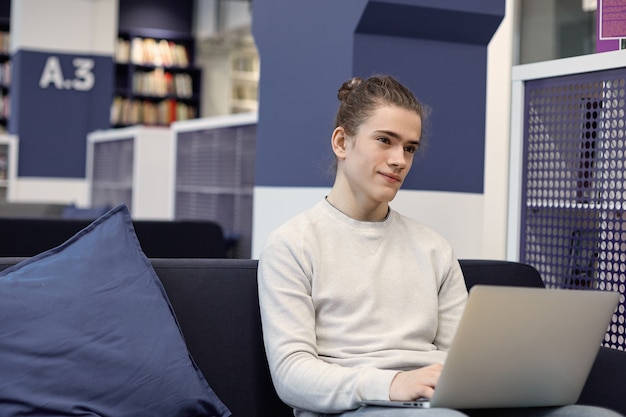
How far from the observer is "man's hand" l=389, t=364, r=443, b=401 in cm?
159

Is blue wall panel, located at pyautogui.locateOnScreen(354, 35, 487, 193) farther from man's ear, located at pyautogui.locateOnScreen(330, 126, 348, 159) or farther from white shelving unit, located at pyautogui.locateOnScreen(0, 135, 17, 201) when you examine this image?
white shelving unit, located at pyautogui.locateOnScreen(0, 135, 17, 201)

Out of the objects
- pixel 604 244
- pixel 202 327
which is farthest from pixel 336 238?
pixel 604 244

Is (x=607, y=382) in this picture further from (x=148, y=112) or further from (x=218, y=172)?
(x=148, y=112)

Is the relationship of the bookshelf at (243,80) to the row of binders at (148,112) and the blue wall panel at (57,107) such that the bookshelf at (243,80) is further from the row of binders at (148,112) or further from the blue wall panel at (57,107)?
the blue wall panel at (57,107)

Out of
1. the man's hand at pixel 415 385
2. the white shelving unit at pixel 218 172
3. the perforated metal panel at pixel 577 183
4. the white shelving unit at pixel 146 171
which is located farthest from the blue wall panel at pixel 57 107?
the man's hand at pixel 415 385

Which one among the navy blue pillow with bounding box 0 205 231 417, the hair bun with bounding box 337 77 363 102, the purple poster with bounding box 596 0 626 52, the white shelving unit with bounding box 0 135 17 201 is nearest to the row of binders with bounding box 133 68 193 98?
the white shelving unit with bounding box 0 135 17 201

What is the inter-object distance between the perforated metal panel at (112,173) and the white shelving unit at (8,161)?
889 mm

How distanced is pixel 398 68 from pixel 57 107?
787 cm

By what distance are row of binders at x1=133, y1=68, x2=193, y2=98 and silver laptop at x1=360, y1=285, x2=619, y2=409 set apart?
400 inches

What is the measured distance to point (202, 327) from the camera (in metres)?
1.99

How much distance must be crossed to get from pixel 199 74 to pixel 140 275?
10206 mm

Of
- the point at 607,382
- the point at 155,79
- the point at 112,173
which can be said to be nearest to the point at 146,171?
the point at 112,173

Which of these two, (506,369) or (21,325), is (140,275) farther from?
(506,369)

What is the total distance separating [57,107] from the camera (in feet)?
32.8
